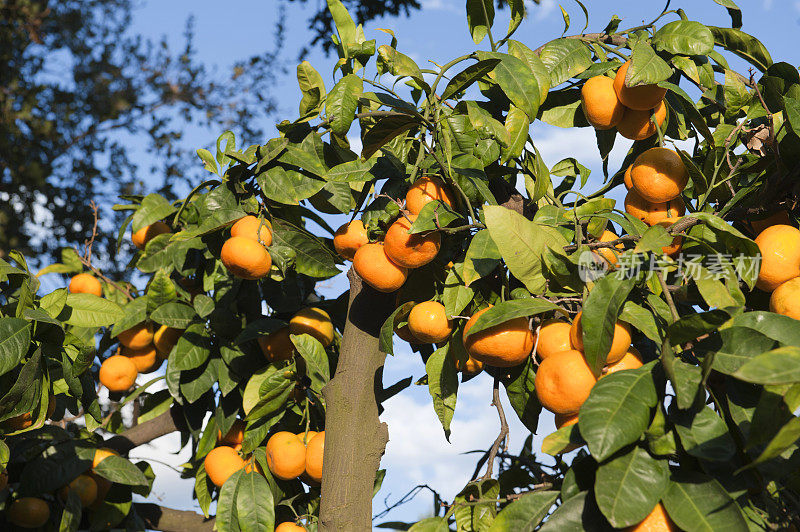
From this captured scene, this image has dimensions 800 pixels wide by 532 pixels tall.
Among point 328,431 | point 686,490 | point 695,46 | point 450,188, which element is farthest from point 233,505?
point 695,46

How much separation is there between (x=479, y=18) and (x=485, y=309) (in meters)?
0.54

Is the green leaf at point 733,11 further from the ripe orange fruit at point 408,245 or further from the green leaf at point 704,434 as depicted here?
the green leaf at point 704,434

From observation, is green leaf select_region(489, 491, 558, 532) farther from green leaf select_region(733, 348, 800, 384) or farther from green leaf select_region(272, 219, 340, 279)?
green leaf select_region(272, 219, 340, 279)

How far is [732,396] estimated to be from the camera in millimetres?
767

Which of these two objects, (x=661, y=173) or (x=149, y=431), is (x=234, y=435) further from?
(x=661, y=173)

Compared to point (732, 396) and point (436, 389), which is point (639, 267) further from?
point (436, 389)

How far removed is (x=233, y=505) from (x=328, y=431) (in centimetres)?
27

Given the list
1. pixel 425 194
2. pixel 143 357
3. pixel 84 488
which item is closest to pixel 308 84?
pixel 425 194

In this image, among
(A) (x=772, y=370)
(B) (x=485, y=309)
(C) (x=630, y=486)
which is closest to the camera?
(A) (x=772, y=370)

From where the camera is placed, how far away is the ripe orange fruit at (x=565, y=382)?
0.77 meters

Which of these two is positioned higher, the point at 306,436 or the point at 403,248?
the point at 403,248

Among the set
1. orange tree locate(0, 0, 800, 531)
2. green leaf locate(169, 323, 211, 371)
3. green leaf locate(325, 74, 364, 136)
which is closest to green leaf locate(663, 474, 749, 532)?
orange tree locate(0, 0, 800, 531)

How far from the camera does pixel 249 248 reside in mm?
1171

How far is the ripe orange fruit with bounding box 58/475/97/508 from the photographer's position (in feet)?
4.90
